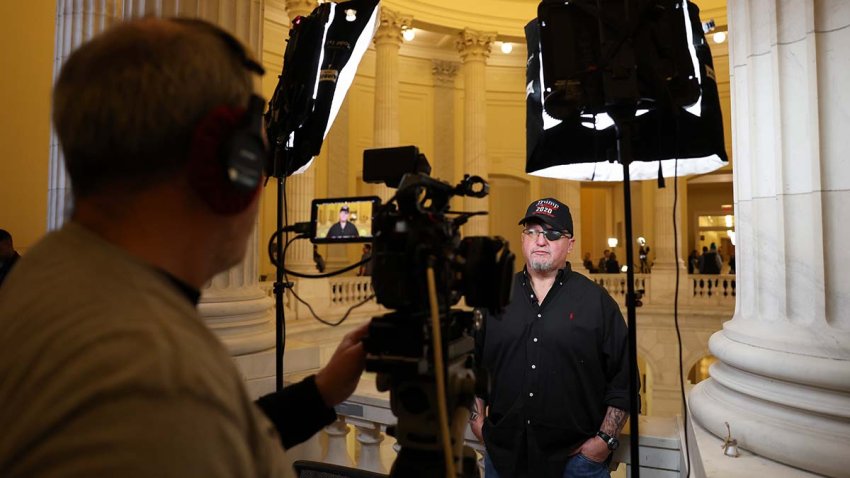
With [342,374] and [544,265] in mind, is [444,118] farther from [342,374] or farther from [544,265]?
[342,374]

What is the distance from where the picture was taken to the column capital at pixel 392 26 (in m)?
15.1

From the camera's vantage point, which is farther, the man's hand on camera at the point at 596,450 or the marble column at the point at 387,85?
the marble column at the point at 387,85

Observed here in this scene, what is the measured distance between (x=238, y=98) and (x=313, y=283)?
1179 centimetres

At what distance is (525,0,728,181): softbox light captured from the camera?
215cm

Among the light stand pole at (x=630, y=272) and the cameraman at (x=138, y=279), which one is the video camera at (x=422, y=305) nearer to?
the cameraman at (x=138, y=279)

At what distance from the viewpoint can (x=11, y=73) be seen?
9141 millimetres

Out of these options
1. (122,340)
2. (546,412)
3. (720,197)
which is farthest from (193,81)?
(720,197)

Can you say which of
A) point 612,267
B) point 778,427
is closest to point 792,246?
point 778,427

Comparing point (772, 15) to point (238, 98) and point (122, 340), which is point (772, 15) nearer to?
point (238, 98)

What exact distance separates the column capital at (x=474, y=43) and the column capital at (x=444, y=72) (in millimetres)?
3090

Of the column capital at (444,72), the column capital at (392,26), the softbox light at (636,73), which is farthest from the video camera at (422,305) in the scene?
the column capital at (444,72)

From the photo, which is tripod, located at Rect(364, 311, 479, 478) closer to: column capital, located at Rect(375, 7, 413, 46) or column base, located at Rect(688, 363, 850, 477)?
column base, located at Rect(688, 363, 850, 477)

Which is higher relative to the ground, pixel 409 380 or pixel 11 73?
pixel 11 73

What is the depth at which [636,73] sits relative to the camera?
2.13m
